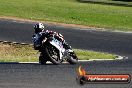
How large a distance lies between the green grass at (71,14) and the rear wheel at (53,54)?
19.7 meters

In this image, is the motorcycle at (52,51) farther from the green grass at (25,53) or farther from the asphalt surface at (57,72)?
the green grass at (25,53)

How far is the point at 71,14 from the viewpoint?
44.6 meters

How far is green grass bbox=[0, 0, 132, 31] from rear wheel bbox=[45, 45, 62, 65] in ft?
64.5

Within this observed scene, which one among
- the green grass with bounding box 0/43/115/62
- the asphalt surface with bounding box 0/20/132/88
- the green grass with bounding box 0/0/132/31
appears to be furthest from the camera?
the green grass with bounding box 0/0/132/31

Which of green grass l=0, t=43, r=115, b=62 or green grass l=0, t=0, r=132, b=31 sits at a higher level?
green grass l=0, t=43, r=115, b=62

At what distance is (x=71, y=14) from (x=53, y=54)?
2532cm

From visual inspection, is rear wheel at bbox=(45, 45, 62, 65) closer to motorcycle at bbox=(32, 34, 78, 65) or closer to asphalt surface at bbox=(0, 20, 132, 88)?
motorcycle at bbox=(32, 34, 78, 65)

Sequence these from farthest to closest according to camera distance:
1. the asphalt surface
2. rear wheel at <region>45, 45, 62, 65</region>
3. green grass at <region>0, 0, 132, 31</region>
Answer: green grass at <region>0, 0, 132, 31</region>
rear wheel at <region>45, 45, 62, 65</region>
the asphalt surface

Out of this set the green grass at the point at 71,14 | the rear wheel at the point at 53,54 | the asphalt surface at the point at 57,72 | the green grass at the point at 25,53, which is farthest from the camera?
the green grass at the point at 71,14

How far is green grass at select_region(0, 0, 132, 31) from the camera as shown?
41088 mm

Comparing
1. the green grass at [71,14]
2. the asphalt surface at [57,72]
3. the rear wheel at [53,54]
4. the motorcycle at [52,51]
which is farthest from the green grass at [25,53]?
the green grass at [71,14]

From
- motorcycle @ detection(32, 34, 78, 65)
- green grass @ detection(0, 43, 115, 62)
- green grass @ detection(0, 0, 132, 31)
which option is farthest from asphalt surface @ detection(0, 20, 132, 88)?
green grass @ detection(0, 0, 132, 31)

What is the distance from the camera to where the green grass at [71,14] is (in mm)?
41088

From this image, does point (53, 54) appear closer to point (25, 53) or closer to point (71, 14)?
point (25, 53)
